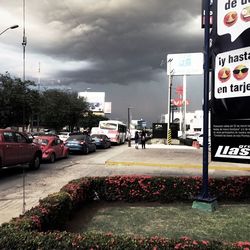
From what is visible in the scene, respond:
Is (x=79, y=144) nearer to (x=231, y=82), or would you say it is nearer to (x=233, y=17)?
(x=231, y=82)

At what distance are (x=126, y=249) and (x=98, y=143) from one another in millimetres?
28823

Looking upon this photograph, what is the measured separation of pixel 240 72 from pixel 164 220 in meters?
3.26

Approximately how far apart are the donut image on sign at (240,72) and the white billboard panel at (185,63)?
156 feet

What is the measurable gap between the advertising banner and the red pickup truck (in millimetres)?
8096

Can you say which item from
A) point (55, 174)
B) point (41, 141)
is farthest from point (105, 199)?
point (41, 141)

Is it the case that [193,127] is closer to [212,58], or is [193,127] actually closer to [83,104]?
[83,104]

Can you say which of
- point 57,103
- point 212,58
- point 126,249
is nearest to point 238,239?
point 126,249

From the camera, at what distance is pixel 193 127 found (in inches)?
5182

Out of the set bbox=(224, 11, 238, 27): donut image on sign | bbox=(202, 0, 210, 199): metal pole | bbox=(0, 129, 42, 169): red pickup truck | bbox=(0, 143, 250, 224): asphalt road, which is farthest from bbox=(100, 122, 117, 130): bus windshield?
bbox=(224, 11, 238, 27): donut image on sign

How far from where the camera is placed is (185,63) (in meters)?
53.7

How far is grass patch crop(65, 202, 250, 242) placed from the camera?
6070 millimetres

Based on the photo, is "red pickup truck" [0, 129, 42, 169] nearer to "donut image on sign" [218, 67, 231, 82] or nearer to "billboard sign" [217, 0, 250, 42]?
"donut image on sign" [218, 67, 231, 82]

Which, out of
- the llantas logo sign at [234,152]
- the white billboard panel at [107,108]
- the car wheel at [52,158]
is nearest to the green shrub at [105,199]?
the llantas logo sign at [234,152]

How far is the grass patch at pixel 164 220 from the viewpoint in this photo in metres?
6.07
